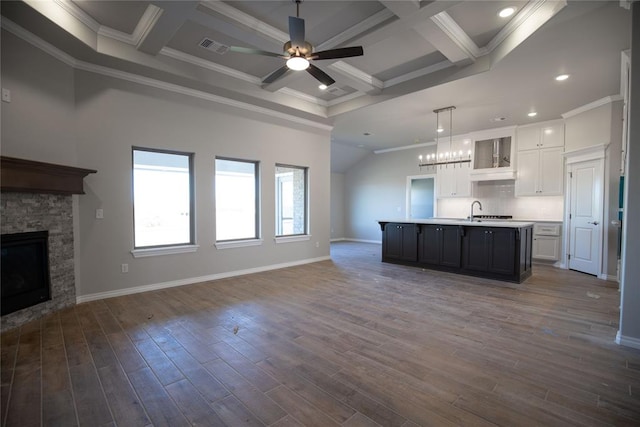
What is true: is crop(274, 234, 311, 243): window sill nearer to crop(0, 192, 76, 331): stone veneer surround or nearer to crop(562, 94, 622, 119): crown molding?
crop(0, 192, 76, 331): stone veneer surround

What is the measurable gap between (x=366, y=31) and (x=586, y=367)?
3.92 meters

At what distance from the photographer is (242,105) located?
539 cm

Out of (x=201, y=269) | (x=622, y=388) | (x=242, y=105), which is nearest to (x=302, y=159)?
(x=242, y=105)

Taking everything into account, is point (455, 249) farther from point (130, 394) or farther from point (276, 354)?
point (130, 394)

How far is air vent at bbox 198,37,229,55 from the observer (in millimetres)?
3879

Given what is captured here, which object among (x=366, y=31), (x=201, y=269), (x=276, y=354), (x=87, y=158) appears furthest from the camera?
(x=201, y=269)

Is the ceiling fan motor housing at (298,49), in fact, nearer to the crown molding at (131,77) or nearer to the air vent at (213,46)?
the air vent at (213,46)

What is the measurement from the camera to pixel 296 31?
2826 millimetres

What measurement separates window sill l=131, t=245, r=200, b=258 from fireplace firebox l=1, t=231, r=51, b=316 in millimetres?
1002

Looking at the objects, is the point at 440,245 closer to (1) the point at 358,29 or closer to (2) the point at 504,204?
(2) the point at 504,204

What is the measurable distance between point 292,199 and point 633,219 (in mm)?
5343

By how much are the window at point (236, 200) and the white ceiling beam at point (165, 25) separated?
189 centimetres

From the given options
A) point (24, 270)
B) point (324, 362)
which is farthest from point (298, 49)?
point (24, 270)

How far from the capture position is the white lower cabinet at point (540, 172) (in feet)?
20.8
